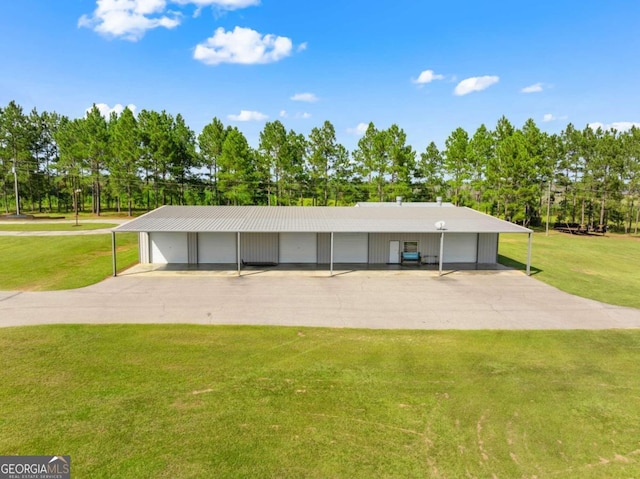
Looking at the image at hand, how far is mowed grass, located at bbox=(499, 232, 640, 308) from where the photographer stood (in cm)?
1748

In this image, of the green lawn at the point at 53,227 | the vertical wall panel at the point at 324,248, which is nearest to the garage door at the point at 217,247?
the vertical wall panel at the point at 324,248

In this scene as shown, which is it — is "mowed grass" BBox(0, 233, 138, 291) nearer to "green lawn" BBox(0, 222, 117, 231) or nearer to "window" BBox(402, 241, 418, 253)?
"green lawn" BBox(0, 222, 117, 231)

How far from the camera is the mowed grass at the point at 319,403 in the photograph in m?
6.23

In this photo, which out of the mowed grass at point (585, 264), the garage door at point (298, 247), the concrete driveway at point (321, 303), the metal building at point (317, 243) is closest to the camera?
the concrete driveway at point (321, 303)

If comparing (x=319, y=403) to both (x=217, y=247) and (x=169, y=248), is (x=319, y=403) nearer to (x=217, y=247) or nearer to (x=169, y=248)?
(x=217, y=247)

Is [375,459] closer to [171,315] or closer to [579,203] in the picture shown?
[171,315]

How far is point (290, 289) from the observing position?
17.0m

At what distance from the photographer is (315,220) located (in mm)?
22609

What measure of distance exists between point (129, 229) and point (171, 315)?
7.88 metres

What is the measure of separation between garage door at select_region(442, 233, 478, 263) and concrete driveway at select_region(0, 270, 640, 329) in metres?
3.81

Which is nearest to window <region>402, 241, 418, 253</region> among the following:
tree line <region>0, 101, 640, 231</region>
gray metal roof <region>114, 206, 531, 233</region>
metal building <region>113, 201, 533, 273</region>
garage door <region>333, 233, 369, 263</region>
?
metal building <region>113, 201, 533, 273</region>

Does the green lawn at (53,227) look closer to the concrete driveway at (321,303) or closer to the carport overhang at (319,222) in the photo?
the carport overhang at (319,222)

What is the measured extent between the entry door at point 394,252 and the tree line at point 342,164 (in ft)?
76.0

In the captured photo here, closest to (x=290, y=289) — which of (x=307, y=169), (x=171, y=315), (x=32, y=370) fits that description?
(x=171, y=315)
